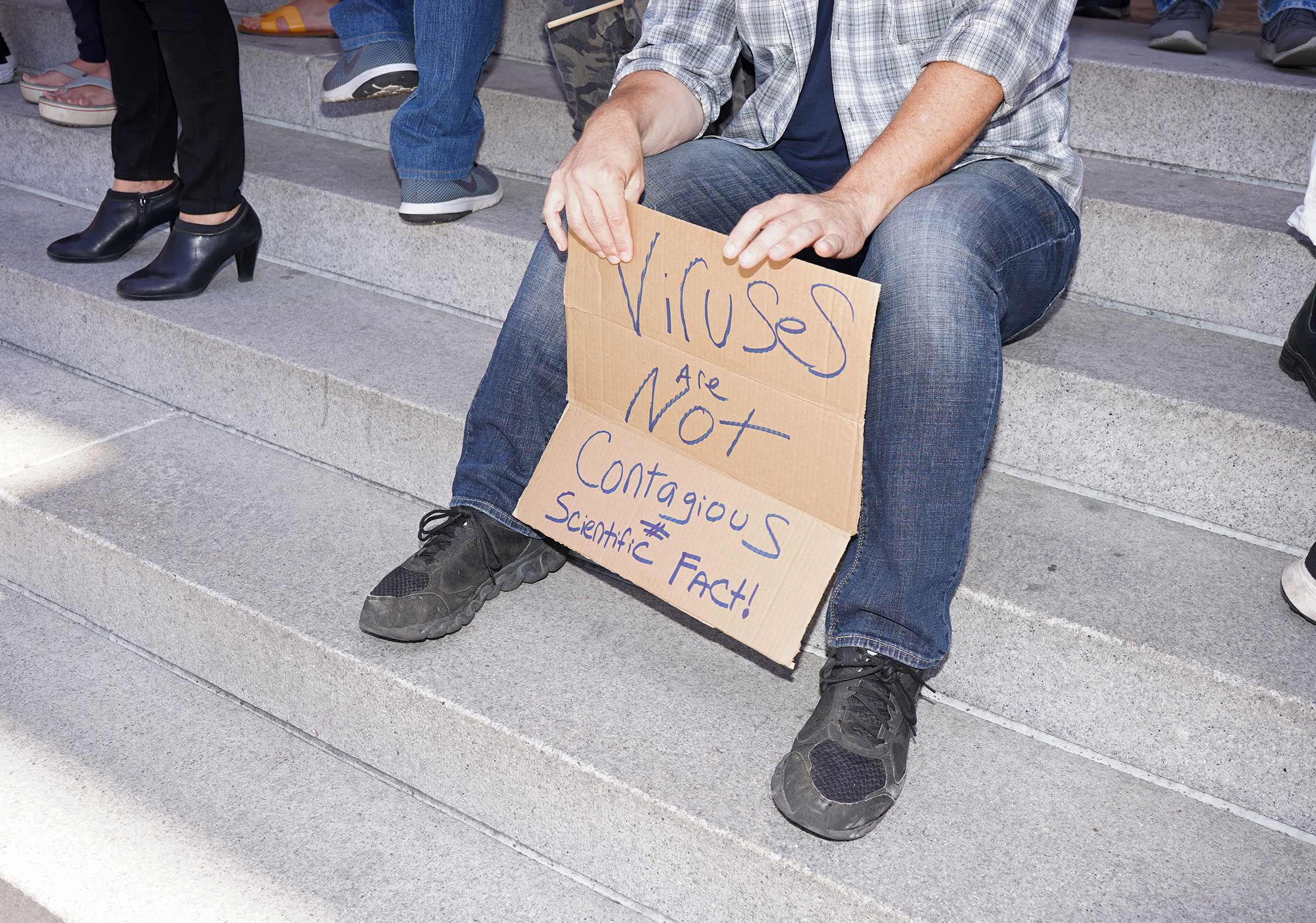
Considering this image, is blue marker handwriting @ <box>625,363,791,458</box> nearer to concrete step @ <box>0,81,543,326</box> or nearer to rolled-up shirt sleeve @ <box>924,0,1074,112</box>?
rolled-up shirt sleeve @ <box>924,0,1074,112</box>

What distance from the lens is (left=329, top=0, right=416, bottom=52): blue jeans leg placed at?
81.4 inches

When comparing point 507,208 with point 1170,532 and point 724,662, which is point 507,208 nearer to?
point 724,662

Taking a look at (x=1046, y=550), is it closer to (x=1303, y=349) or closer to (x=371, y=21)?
(x=1303, y=349)

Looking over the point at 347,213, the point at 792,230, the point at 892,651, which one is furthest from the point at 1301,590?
the point at 347,213

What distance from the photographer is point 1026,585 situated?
1291mm

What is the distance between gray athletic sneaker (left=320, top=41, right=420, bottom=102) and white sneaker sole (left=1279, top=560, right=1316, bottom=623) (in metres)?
1.75

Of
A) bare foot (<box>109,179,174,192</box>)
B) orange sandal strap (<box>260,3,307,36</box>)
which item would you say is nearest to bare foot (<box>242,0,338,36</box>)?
orange sandal strap (<box>260,3,307,36</box>)

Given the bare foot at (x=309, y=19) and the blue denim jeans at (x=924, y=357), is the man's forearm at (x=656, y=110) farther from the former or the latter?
the bare foot at (x=309, y=19)

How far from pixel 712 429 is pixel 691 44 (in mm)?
623

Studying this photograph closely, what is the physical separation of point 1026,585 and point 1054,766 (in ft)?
0.72

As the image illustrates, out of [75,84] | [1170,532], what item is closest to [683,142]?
[1170,532]

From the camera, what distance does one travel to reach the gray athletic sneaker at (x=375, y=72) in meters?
2.08

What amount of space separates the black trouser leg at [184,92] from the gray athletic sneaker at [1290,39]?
202 cm

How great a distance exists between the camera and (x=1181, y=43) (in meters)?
2.13
